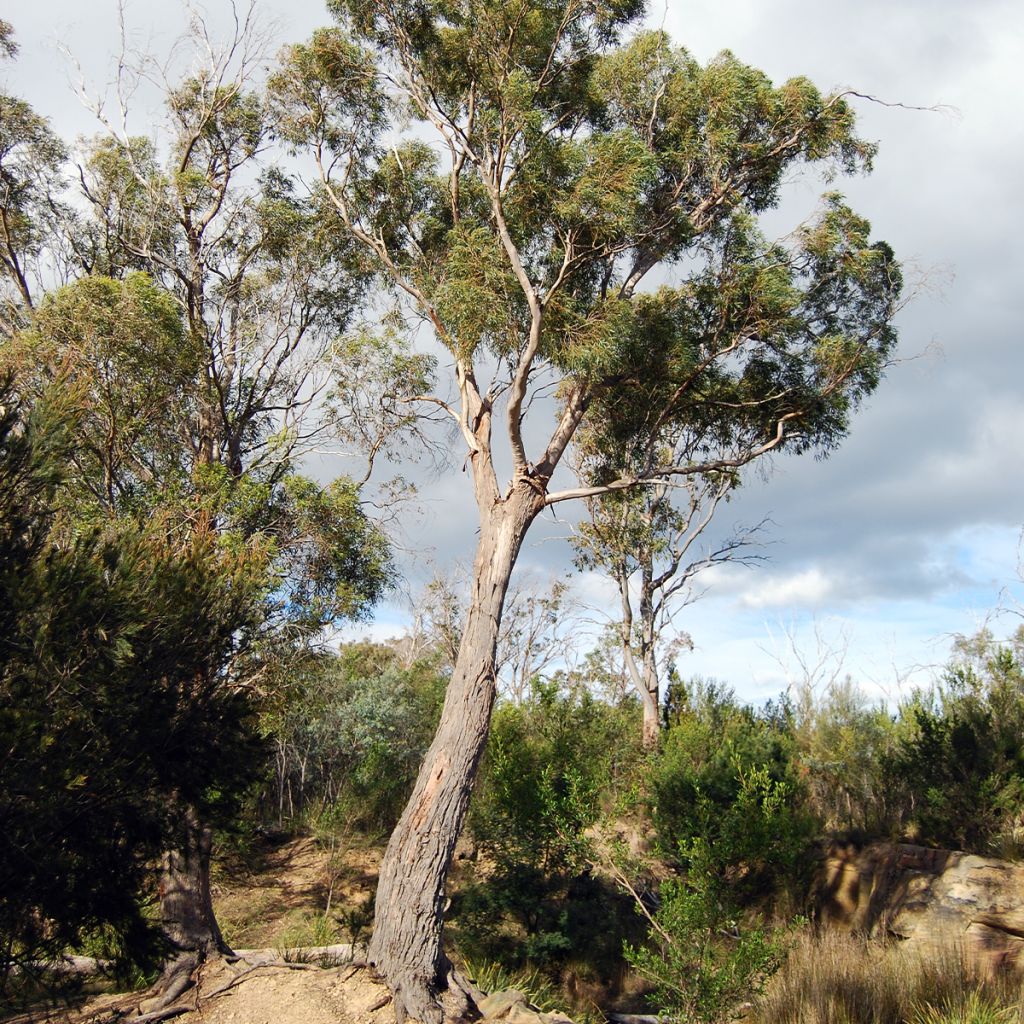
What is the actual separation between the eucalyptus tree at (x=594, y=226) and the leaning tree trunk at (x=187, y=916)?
3845 mm

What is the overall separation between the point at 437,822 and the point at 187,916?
9.38 ft

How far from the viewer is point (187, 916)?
7785 mm

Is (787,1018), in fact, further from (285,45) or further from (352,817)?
(285,45)

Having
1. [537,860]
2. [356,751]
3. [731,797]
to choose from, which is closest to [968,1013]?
[537,860]

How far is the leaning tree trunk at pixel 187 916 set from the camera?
6.91 metres

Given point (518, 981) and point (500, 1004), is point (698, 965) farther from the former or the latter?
point (518, 981)

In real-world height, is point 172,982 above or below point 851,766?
below

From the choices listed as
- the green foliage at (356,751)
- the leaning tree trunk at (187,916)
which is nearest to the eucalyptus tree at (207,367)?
the leaning tree trunk at (187,916)

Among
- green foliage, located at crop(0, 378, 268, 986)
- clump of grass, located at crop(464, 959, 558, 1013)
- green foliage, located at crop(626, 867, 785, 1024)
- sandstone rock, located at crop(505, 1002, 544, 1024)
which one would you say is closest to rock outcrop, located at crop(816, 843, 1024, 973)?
green foliage, located at crop(626, 867, 785, 1024)

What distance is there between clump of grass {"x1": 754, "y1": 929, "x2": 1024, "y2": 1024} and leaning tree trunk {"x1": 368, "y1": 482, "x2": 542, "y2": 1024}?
2932 mm

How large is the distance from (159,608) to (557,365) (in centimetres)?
475

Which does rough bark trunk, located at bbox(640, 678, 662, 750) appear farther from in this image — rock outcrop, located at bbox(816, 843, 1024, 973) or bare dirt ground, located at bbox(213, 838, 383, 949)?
bare dirt ground, located at bbox(213, 838, 383, 949)

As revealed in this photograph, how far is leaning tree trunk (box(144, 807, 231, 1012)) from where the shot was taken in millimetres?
6914

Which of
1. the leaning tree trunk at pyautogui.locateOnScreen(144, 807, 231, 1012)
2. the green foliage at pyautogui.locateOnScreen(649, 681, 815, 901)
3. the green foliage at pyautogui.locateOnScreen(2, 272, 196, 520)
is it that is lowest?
the leaning tree trunk at pyautogui.locateOnScreen(144, 807, 231, 1012)
